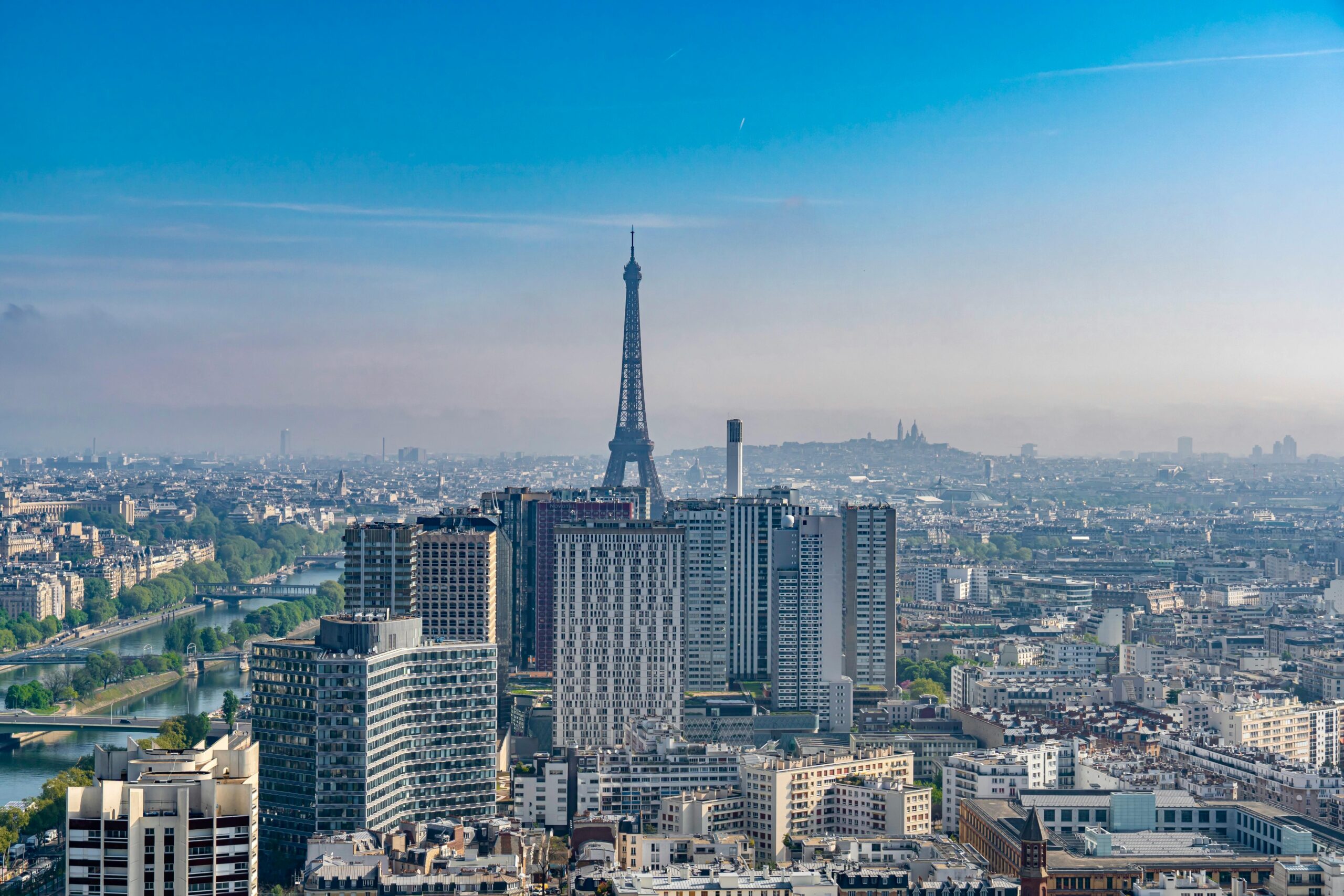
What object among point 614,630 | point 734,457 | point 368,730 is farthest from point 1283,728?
point 734,457

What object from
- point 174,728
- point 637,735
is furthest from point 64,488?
point 637,735

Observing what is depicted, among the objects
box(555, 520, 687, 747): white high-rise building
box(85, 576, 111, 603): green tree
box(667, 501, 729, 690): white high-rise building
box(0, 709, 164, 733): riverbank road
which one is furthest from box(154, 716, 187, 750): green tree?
box(85, 576, 111, 603): green tree

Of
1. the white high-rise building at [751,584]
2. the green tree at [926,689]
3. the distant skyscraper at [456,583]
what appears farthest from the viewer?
the white high-rise building at [751,584]

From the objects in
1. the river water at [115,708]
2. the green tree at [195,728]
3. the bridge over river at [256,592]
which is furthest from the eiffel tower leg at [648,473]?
the green tree at [195,728]

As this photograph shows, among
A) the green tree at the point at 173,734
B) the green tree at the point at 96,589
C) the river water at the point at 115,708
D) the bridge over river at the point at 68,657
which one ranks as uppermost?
the green tree at the point at 96,589

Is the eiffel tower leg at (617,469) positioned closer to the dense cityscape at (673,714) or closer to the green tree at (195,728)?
the dense cityscape at (673,714)

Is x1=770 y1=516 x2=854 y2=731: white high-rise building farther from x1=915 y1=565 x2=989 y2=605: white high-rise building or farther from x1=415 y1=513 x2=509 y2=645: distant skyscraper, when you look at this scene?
x1=915 y1=565 x2=989 y2=605: white high-rise building
